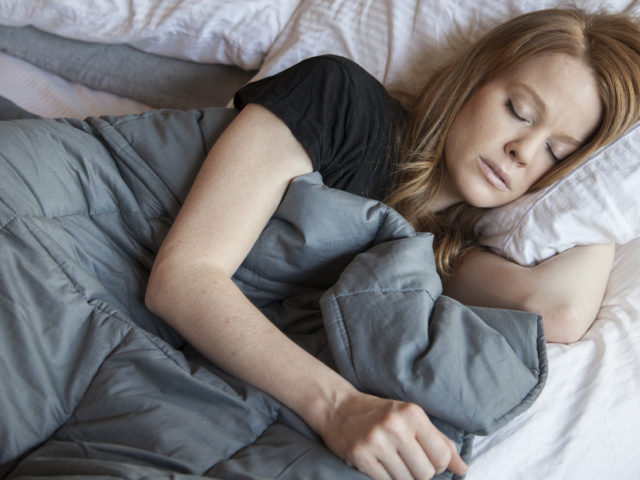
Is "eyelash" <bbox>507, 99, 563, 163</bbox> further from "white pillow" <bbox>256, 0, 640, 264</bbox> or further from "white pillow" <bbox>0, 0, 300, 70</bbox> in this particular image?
"white pillow" <bbox>0, 0, 300, 70</bbox>

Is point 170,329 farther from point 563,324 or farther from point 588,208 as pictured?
point 588,208

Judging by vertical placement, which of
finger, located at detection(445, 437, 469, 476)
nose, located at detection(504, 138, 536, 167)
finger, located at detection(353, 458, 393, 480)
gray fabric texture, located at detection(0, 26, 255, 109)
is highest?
nose, located at detection(504, 138, 536, 167)

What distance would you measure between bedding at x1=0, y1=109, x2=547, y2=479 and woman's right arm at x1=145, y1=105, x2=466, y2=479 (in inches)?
1.1

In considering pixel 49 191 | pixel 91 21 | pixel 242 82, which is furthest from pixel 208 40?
pixel 49 191

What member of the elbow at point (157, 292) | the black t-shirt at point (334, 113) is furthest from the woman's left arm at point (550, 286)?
the elbow at point (157, 292)

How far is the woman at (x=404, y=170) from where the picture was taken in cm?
73

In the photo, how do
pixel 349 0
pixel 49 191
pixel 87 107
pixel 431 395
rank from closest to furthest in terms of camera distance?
pixel 431 395 → pixel 49 191 → pixel 349 0 → pixel 87 107

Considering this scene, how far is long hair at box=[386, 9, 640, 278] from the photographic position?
0.96 m

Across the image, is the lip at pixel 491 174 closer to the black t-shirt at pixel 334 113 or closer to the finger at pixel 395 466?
the black t-shirt at pixel 334 113

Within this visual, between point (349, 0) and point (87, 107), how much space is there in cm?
65

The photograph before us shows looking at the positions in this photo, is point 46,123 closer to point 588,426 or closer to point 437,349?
point 437,349

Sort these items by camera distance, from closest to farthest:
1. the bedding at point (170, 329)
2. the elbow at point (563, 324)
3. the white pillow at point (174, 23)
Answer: the bedding at point (170, 329) < the elbow at point (563, 324) < the white pillow at point (174, 23)

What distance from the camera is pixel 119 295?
33.7 inches

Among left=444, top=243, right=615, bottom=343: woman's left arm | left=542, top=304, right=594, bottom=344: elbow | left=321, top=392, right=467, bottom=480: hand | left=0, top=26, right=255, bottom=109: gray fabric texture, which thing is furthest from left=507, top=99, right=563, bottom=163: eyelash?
left=0, top=26, right=255, bottom=109: gray fabric texture
